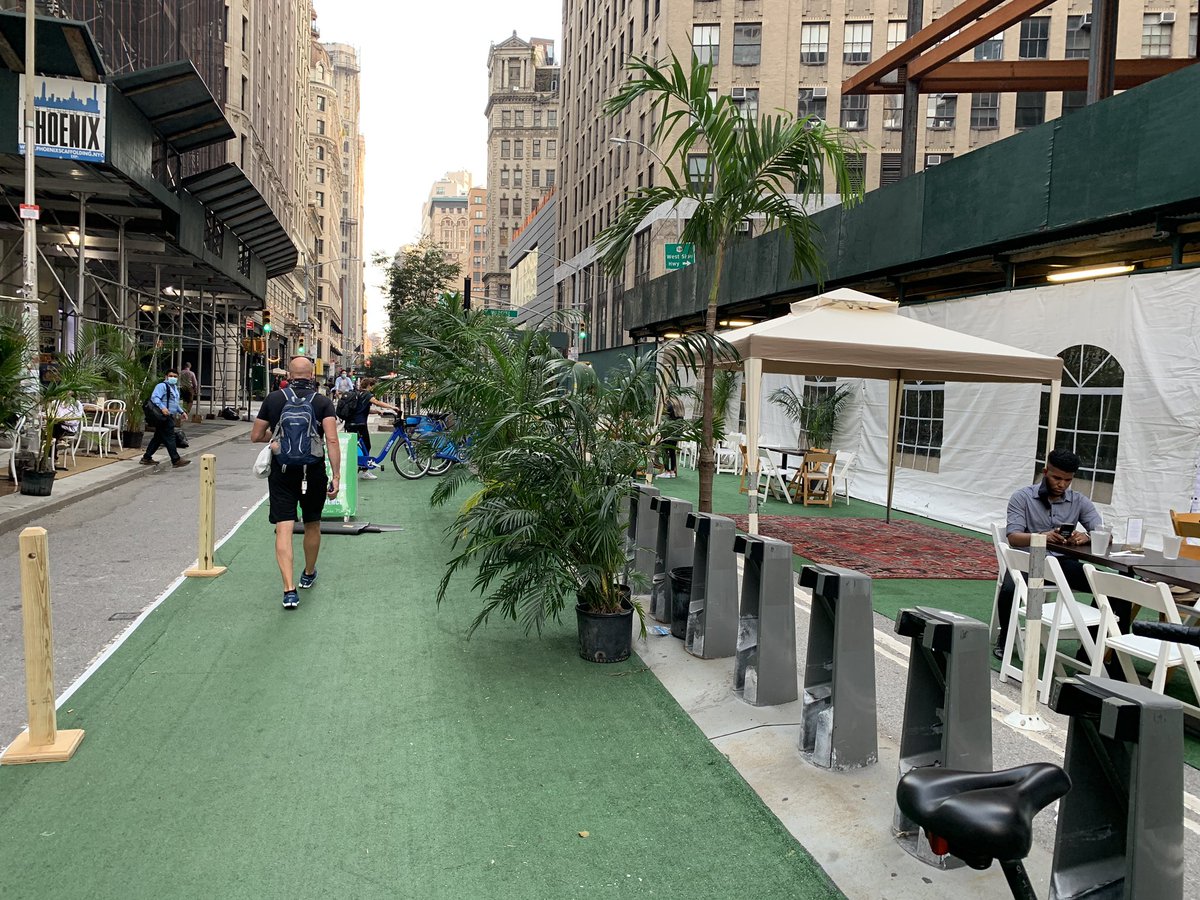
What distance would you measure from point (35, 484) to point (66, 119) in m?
6.51

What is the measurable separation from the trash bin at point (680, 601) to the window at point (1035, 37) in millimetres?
40249

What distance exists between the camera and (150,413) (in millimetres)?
15727

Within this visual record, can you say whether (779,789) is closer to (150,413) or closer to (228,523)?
(228,523)

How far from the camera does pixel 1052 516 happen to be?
243 inches

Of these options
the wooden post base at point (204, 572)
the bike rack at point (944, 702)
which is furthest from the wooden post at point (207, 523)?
the bike rack at point (944, 702)

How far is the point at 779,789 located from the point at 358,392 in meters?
12.8

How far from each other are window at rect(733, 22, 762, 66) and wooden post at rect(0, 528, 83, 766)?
42227 mm

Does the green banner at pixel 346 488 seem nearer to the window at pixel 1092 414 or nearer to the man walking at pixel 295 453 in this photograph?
the man walking at pixel 295 453

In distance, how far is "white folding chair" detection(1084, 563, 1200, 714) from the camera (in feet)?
13.9

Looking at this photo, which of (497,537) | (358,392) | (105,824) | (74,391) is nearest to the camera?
(105,824)

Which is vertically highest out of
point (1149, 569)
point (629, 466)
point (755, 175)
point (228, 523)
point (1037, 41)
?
point (1037, 41)


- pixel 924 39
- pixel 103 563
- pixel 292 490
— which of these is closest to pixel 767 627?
pixel 292 490

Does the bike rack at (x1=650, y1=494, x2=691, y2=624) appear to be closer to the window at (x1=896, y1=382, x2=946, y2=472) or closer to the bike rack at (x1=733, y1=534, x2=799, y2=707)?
the bike rack at (x1=733, y1=534, x2=799, y2=707)

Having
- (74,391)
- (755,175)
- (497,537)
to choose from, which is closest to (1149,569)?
(497,537)
